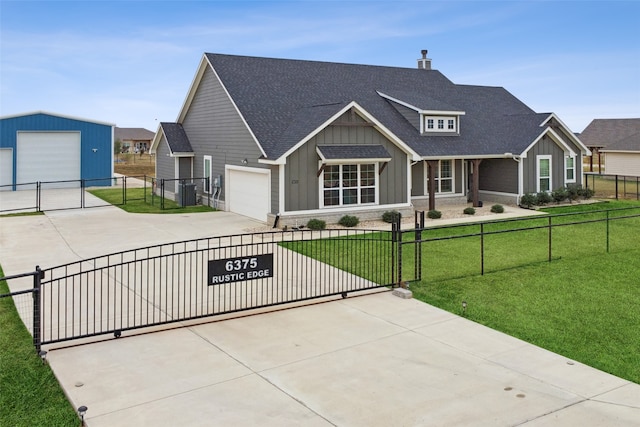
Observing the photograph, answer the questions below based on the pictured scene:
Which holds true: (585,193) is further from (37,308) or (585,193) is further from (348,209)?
(37,308)

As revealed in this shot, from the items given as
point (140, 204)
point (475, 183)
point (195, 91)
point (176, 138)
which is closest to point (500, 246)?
point (475, 183)

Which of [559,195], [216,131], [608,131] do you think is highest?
[608,131]

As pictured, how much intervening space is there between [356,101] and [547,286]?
1779cm

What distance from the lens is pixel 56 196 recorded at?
3192 cm

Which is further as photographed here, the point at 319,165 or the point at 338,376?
the point at 319,165

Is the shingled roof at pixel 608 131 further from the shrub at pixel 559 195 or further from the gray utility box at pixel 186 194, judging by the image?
the gray utility box at pixel 186 194

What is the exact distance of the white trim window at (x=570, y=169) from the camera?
29047 millimetres

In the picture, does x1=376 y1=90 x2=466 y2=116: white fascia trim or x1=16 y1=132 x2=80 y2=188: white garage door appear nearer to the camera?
x1=376 y1=90 x2=466 y2=116: white fascia trim

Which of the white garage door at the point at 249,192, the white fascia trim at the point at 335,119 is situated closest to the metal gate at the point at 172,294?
the white fascia trim at the point at 335,119

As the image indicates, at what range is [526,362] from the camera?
25.3 feet

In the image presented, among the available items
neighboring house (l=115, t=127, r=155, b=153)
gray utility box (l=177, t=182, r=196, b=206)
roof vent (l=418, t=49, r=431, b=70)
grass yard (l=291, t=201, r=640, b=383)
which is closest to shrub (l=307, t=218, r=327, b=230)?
grass yard (l=291, t=201, r=640, b=383)

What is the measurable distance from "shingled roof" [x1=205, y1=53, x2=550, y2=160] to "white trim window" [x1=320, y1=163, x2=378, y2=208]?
199 centimetres

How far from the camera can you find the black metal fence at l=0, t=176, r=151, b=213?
1042 inches

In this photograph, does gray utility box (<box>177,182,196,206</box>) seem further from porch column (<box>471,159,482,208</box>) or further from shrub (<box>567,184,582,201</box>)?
shrub (<box>567,184,582,201</box>)
